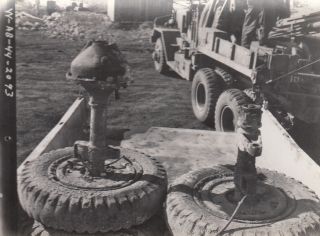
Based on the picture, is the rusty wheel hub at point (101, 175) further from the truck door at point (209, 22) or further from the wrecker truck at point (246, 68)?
the truck door at point (209, 22)

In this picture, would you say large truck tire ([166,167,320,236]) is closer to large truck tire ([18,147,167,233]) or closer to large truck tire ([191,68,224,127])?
large truck tire ([18,147,167,233])

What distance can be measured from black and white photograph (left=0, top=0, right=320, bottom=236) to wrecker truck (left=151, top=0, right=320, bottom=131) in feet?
0.07

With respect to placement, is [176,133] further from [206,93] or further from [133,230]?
[133,230]

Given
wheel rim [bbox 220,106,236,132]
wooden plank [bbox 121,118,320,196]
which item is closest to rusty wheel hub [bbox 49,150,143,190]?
wooden plank [bbox 121,118,320,196]

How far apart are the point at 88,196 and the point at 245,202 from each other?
1.04 meters

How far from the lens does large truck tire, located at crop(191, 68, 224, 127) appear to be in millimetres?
7355

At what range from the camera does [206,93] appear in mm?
7457

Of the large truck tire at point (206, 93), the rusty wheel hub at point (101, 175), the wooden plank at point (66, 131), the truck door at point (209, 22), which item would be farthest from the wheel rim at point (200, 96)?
the rusty wheel hub at point (101, 175)

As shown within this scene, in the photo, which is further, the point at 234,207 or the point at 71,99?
the point at 71,99

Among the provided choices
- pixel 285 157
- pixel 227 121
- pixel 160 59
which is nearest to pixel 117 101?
pixel 227 121

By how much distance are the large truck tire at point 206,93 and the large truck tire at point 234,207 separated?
4033 millimetres

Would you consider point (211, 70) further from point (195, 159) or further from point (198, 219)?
point (198, 219)

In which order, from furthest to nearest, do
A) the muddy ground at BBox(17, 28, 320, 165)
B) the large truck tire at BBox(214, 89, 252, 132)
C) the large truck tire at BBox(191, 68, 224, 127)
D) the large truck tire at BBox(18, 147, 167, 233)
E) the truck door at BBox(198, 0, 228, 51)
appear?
the truck door at BBox(198, 0, 228, 51) → the large truck tire at BBox(191, 68, 224, 127) → the muddy ground at BBox(17, 28, 320, 165) → the large truck tire at BBox(214, 89, 252, 132) → the large truck tire at BBox(18, 147, 167, 233)
